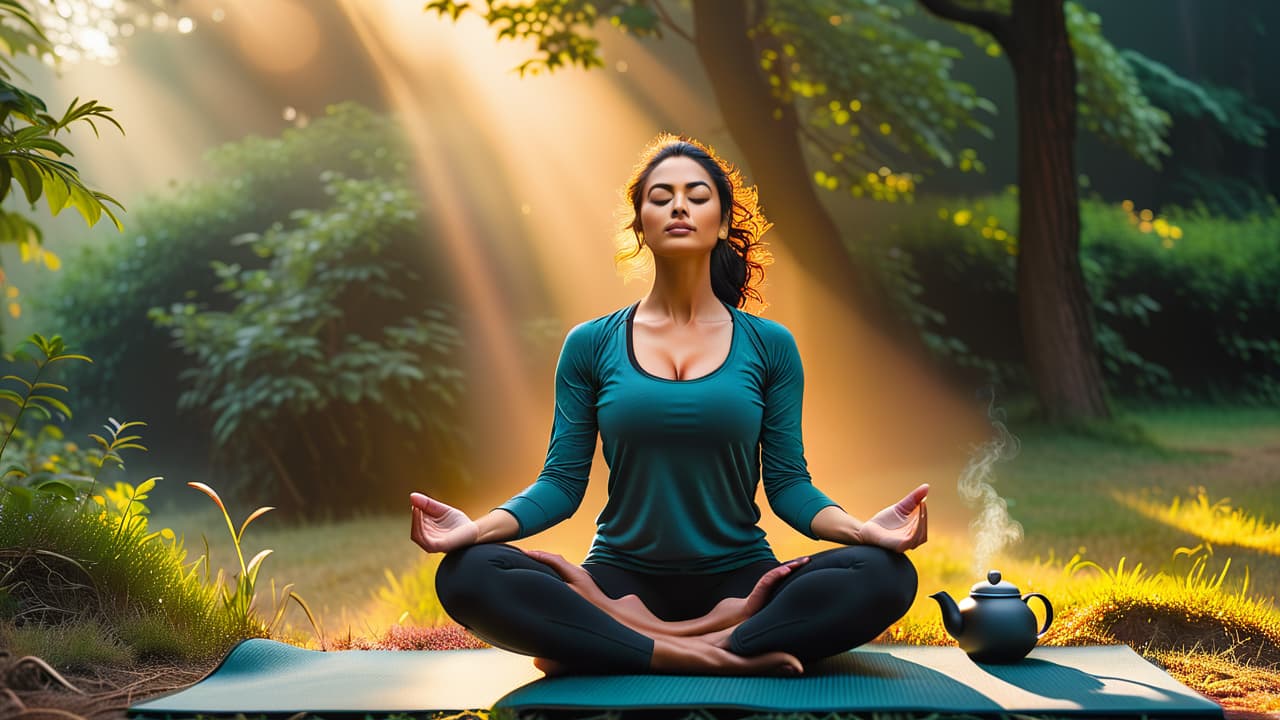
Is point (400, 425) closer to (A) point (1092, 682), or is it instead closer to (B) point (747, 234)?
(B) point (747, 234)

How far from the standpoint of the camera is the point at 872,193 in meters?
10.0

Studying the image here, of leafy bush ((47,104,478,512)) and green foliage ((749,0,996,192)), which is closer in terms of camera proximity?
leafy bush ((47,104,478,512))

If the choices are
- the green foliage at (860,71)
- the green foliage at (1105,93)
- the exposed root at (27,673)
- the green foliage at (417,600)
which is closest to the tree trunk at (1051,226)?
the green foliage at (860,71)

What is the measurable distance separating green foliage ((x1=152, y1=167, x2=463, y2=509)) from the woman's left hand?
4437mm

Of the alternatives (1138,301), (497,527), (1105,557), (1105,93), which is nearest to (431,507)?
(497,527)

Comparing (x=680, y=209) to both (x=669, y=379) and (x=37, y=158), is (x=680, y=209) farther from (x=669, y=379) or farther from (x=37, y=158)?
(x=37, y=158)

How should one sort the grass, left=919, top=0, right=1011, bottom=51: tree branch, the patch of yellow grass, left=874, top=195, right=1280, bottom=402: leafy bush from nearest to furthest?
the grass, the patch of yellow grass, left=919, top=0, right=1011, bottom=51: tree branch, left=874, top=195, right=1280, bottom=402: leafy bush

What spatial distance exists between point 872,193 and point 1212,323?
11.6ft

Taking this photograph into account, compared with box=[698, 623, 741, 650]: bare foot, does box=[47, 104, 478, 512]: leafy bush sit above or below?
above

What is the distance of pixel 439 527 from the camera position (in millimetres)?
2609

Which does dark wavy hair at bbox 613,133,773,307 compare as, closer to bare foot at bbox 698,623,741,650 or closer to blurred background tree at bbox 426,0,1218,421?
bare foot at bbox 698,623,741,650

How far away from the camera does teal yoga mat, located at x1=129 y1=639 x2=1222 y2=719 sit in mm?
2447

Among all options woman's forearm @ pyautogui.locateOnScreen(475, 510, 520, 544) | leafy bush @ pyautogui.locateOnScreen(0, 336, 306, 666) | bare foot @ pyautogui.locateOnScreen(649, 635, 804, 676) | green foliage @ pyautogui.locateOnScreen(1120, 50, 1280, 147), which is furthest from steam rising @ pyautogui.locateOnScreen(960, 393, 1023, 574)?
green foliage @ pyautogui.locateOnScreen(1120, 50, 1280, 147)

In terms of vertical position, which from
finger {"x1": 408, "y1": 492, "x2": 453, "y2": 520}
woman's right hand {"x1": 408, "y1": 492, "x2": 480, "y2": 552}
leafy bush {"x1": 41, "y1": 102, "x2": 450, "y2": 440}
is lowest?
woman's right hand {"x1": 408, "y1": 492, "x2": 480, "y2": 552}
